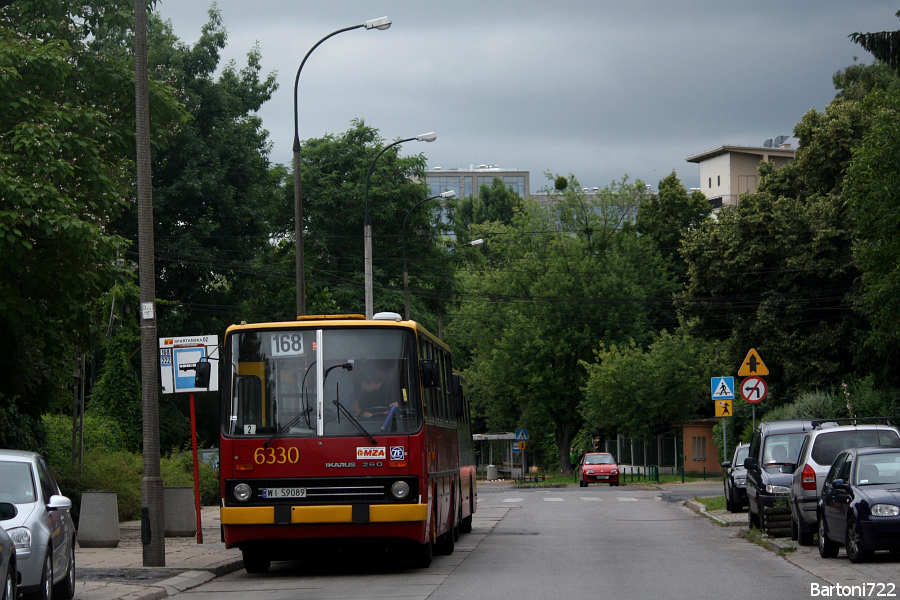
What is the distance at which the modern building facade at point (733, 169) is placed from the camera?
97.4 meters

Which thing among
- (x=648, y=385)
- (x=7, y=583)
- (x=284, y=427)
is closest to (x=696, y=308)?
(x=648, y=385)

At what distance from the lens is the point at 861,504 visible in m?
13.7

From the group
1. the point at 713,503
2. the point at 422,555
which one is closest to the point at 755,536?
the point at 422,555

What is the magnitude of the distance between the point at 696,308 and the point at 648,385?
15375 millimetres

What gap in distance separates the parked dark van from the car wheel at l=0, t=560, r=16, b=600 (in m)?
13.3

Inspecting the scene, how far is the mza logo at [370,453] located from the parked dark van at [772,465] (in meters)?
8.00

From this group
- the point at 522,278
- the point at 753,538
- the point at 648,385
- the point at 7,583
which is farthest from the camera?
the point at 522,278

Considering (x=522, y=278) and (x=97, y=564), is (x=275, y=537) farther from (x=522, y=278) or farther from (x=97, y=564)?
(x=522, y=278)

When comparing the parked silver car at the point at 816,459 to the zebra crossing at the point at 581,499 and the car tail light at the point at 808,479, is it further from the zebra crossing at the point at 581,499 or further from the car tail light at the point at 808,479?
the zebra crossing at the point at 581,499

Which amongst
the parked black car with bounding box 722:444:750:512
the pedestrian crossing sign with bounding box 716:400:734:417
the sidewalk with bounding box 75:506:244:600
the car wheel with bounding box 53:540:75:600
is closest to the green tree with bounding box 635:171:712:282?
the pedestrian crossing sign with bounding box 716:400:734:417

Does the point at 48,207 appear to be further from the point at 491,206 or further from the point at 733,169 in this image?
the point at 733,169

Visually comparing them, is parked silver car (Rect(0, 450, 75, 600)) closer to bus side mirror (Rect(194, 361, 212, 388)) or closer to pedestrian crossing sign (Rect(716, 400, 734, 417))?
bus side mirror (Rect(194, 361, 212, 388))

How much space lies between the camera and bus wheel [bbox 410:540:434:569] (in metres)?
15.3

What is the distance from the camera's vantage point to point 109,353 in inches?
1252
